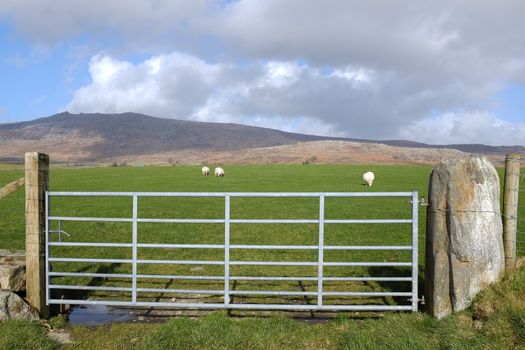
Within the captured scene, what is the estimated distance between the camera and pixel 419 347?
21.4 ft

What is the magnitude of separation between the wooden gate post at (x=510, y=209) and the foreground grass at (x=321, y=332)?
0.89ft

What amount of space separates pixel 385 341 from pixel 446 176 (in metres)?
2.80

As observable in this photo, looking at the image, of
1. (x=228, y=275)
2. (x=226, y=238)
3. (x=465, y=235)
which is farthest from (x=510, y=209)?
(x=228, y=275)

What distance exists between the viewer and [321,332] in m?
7.46

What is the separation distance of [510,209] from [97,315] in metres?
7.44

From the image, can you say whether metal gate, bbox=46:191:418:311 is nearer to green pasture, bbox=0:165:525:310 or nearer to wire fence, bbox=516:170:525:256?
green pasture, bbox=0:165:525:310

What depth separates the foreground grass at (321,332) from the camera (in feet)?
21.4

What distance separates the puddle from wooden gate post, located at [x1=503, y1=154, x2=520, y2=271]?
21.2 ft

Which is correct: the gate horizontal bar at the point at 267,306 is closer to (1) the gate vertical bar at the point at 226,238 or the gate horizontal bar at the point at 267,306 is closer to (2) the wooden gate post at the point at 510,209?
(1) the gate vertical bar at the point at 226,238

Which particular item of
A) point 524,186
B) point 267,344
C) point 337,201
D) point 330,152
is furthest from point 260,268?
point 330,152

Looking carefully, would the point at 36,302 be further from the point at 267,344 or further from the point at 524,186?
the point at 524,186

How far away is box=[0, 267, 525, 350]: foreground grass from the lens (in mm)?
6508

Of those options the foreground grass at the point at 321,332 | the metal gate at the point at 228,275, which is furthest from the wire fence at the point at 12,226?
the foreground grass at the point at 321,332

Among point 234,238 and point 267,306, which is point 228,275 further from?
point 234,238
